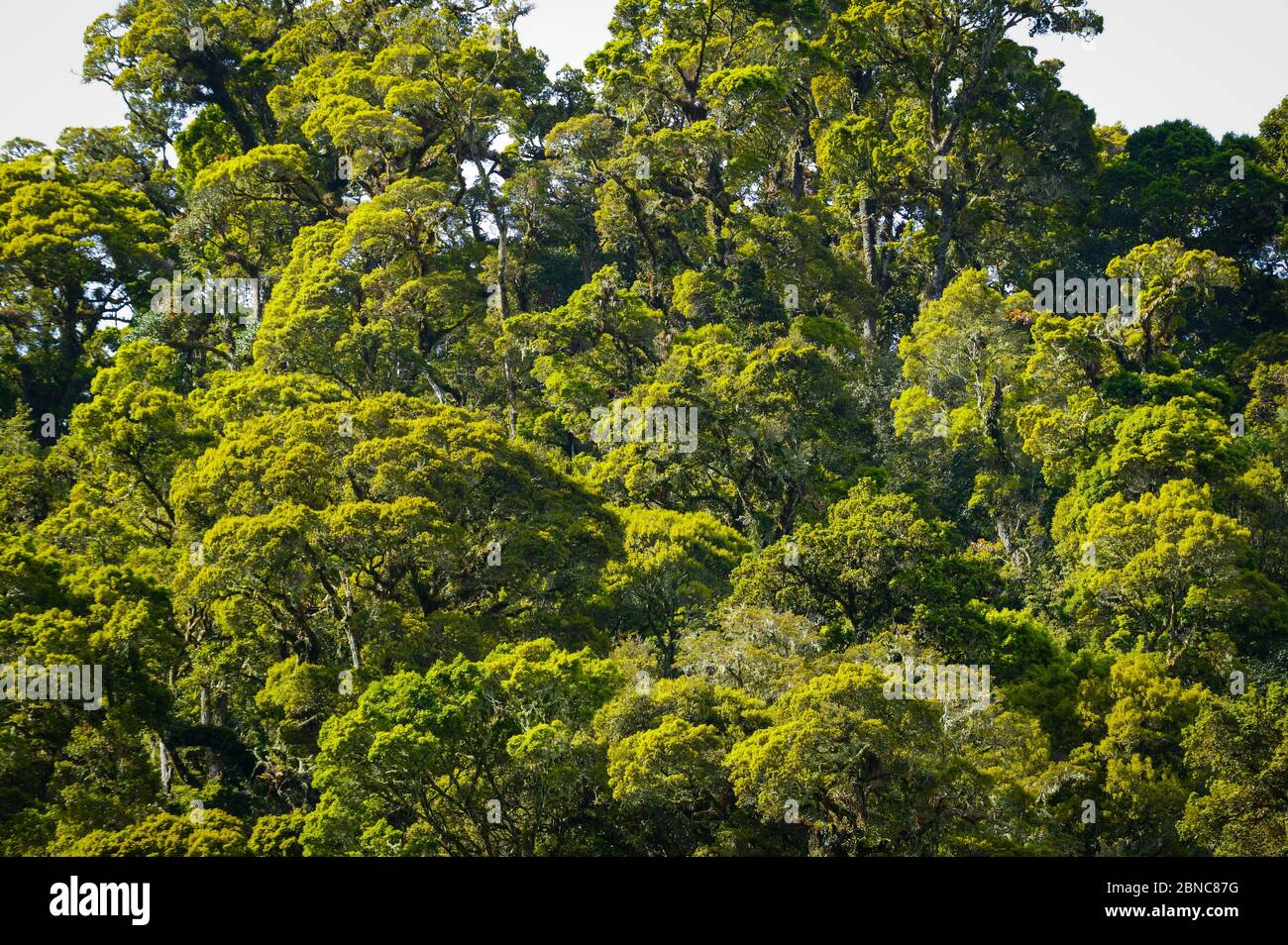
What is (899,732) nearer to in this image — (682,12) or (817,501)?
(817,501)

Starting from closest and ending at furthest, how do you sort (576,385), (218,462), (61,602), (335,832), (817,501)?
(335,832), (61,602), (218,462), (817,501), (576,385)

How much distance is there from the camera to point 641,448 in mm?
44594

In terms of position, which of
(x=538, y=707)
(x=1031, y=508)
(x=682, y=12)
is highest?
(x=682, y=12)

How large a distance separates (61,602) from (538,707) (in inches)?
393

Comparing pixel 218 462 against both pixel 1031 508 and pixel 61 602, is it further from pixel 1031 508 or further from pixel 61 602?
pixel 1031 508

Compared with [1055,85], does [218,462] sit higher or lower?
lower

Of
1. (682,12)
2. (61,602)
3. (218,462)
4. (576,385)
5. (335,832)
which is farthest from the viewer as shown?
(682,12)

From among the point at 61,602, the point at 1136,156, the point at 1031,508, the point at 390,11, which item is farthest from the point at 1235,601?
the point at 390,11

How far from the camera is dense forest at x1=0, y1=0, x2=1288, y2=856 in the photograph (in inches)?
1198

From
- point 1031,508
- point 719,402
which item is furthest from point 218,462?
point 1031,508

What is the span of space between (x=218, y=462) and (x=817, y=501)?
52.3 ft

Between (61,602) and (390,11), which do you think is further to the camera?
(390,11)

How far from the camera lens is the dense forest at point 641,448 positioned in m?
30.4

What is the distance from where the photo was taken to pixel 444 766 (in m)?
30.2
